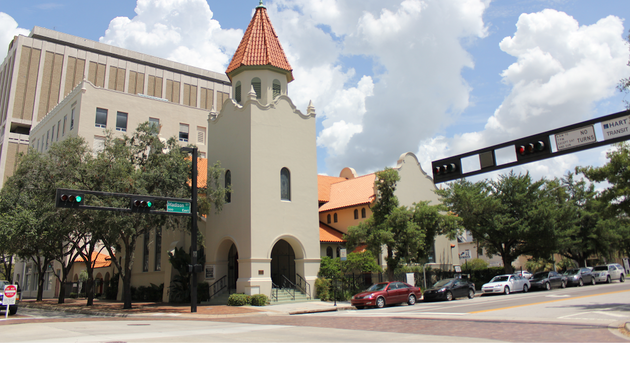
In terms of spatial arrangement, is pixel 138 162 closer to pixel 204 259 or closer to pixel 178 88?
pixel 204 259

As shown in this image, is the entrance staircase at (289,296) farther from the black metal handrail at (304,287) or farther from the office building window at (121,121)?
the office building window at (121,121)

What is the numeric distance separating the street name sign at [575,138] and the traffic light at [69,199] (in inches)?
692

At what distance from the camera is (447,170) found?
16.1 metres

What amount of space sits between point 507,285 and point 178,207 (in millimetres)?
22604

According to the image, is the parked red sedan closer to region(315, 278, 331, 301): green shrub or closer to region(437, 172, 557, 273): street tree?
region(315, 278, 331, 301): green shrub

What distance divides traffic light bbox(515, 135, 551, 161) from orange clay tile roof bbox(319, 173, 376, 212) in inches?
734

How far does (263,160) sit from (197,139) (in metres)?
30.8

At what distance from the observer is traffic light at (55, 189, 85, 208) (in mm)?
17156

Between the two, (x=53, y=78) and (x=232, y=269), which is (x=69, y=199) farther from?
(x=53, y=78)

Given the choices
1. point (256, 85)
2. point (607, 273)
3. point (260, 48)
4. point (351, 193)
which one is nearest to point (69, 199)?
point (256, 85)

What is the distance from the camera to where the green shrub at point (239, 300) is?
24797mm
